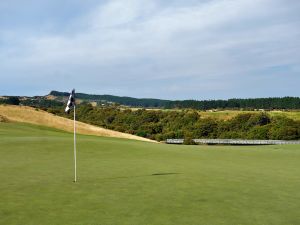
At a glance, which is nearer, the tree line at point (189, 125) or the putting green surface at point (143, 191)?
the putting green surface at point (143, 191)

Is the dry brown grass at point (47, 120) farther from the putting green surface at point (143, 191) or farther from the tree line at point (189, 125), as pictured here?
the putting green surface at point (143, 191)

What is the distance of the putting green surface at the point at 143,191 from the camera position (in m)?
9.33

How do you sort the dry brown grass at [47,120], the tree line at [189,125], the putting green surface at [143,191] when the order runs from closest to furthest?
the putting green surface at [143,191] < the dry brown grass at [47,120] < the tree line at [189,125]

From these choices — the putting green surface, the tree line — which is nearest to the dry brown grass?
the tree line

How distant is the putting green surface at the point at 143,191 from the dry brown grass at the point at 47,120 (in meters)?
37.1

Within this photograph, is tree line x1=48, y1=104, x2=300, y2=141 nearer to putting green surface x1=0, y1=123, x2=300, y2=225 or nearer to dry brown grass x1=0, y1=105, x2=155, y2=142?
dry brown grass x1=0, y1=105, x2=155, y2=142

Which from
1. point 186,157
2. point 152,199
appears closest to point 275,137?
point 186,157

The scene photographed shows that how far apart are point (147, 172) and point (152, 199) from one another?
534 cm

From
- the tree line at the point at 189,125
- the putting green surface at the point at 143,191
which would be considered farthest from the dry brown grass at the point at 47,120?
the putting green surface at the point at 143,191

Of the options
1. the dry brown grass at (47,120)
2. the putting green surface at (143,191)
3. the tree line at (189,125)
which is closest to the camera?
the putting green surface at (143,191)

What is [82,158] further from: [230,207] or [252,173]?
[230,207]

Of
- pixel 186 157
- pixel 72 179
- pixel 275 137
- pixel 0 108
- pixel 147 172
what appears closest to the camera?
pixel 72 179

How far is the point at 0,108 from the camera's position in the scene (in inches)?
2611

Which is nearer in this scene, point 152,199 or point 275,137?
point 152,199
